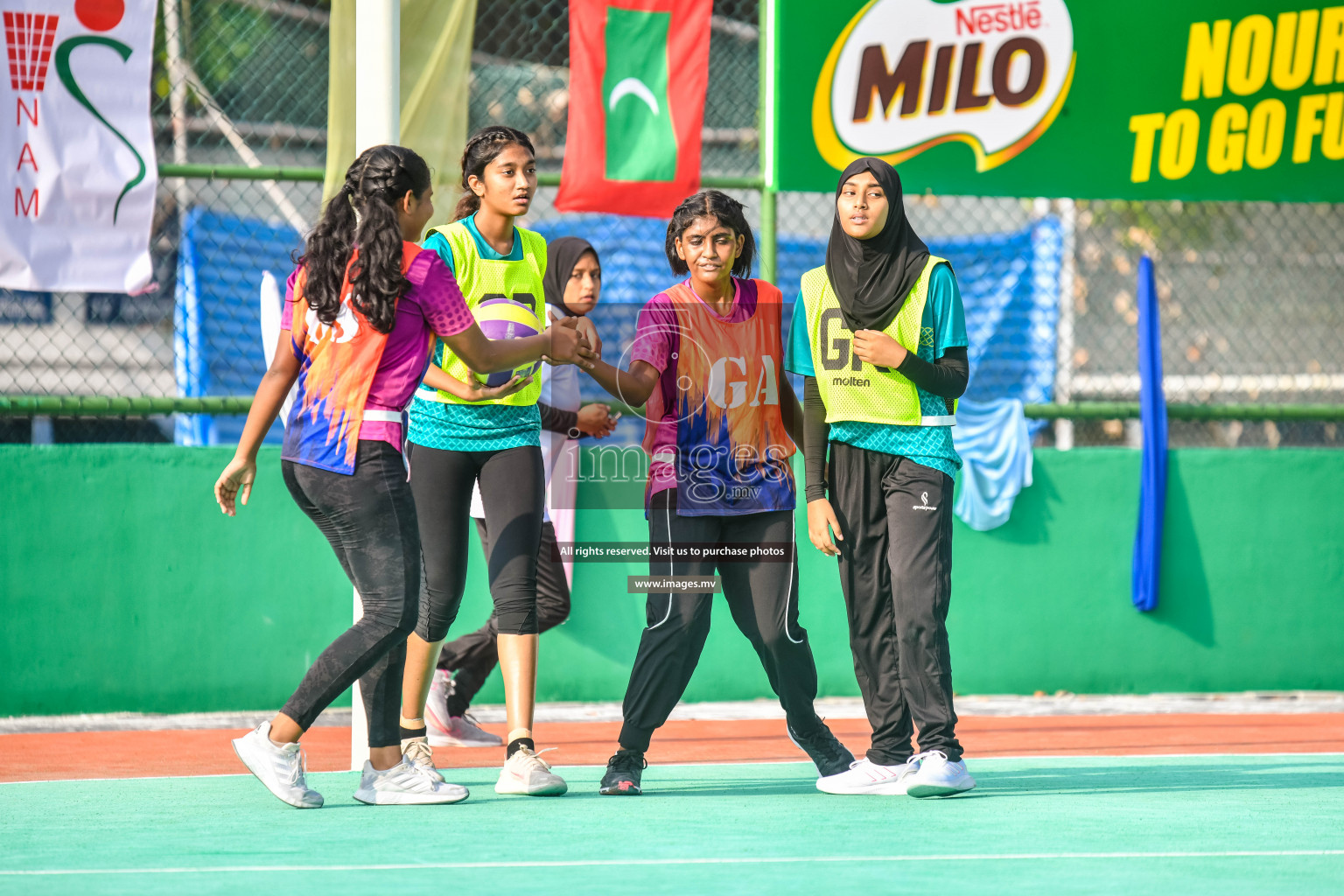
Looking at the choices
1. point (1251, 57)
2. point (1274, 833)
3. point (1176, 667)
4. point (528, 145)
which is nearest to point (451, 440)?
point (528, 145)

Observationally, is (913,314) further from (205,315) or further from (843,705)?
(205,315)

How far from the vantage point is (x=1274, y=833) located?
4547mm

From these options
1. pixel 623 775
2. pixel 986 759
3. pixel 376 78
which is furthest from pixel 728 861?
pixel 376 78

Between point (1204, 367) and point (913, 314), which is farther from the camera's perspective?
point (1204, 367)

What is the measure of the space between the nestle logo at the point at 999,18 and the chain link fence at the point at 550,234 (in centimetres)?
98

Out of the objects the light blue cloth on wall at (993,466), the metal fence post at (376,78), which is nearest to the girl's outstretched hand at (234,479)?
the metal fence post at (376,78)

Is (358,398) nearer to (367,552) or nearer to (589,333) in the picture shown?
Answer: (367,552)

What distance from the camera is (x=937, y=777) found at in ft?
16.8

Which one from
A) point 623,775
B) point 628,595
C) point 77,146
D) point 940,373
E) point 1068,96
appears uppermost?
point 1068,96

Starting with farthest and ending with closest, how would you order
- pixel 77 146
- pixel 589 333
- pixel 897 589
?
pixel 77 146 < pixel 589 333 < pixel 897 589

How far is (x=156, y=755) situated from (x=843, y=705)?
3.38 m

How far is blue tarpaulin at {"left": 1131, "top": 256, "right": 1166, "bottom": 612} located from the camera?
828cm

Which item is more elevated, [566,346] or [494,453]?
[566,346]

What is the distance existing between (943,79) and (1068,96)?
2.34 ft
